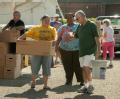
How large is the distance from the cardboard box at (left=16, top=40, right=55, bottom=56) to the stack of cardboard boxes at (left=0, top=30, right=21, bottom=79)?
1.92 metres

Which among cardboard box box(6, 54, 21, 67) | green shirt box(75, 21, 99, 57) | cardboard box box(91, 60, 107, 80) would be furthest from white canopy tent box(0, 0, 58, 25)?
cardboard box box(91, 60, 107, 80)

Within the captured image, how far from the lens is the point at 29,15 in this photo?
2388cm

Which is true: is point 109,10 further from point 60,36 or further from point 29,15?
point 60,36

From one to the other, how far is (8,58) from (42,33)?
234 centimetres

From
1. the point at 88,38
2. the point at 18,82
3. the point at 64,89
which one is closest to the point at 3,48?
the point at 18,82

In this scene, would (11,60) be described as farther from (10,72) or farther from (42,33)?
(42,33)

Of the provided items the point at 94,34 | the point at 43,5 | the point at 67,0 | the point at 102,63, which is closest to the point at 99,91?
the point at 102,63

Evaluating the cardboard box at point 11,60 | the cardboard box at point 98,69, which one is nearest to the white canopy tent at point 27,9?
the cardboard box at point 11,60

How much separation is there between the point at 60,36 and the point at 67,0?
5813 centimetres

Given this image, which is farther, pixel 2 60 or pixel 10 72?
pixel 2 60

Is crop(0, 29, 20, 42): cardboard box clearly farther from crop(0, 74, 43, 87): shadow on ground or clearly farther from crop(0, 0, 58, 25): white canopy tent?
crop(0, 0, 58, 25): white canopy tent

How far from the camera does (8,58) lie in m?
13.4

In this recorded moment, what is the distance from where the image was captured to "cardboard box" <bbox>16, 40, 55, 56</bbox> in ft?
36.6

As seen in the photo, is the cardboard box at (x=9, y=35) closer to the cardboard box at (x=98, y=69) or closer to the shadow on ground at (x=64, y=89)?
the shadow on ground at (x=64, y=89)
